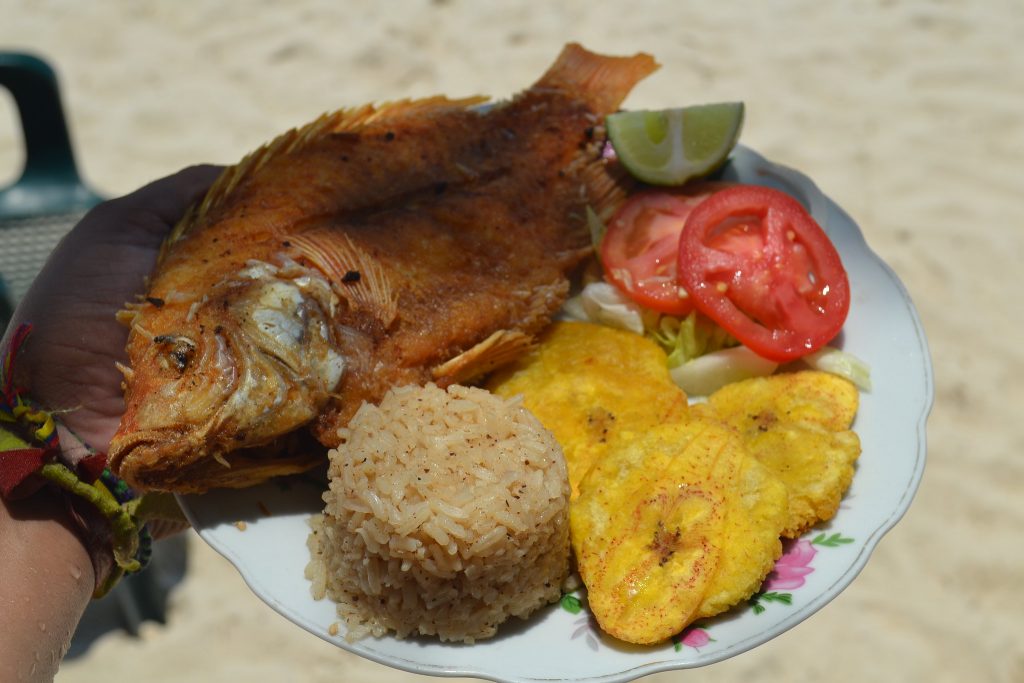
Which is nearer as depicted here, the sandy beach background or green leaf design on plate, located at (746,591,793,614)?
green leaf design on plate, located at (746,591,793,614)

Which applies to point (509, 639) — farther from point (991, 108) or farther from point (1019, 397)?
point (991, 108)

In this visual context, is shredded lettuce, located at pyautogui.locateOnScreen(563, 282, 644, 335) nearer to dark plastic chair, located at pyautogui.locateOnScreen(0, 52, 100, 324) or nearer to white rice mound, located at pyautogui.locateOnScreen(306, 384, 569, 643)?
white rice mound, located at pyautogui.locateOnScreen(306, 384, 569, 643)

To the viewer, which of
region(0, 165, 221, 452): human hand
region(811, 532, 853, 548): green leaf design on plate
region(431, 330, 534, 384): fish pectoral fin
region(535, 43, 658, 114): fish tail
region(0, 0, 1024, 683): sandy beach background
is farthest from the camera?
region(0, 0, 1024, 683): sandy beach background

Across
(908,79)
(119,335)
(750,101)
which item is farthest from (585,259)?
(908,79)

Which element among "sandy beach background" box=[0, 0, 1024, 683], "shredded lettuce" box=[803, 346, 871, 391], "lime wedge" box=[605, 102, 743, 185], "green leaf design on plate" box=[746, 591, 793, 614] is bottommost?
"sandy beach background" box=[0, 0, 1024, 683]

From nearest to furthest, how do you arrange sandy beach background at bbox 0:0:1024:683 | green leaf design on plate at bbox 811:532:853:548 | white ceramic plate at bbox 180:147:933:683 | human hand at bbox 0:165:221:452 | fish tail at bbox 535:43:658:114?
1. white ceramic plate at bbox 180:147:933:683
2. green leaf design on plate at bbox 811:532:853:548
3. human hand at bbox 0:165:221:452
4. fish tail at bbox 535:43:658:114
5. sandy beach background at bbox 0:0:1024:683

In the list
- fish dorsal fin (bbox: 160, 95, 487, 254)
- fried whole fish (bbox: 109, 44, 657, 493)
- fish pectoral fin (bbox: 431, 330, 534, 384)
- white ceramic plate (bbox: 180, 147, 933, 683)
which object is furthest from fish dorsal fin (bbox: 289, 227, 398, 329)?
white ceramic plate (bbox: 180, 147, 933, 683)

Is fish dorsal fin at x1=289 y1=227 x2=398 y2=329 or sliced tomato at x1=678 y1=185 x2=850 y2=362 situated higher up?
fish dorsal fin at x1=289 y1=227 x2=398 y2=329

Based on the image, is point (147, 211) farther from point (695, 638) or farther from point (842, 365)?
point (842, 365)

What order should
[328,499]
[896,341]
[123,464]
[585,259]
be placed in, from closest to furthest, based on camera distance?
[123,464] < [328,499] < [896,341] < [585,259]
